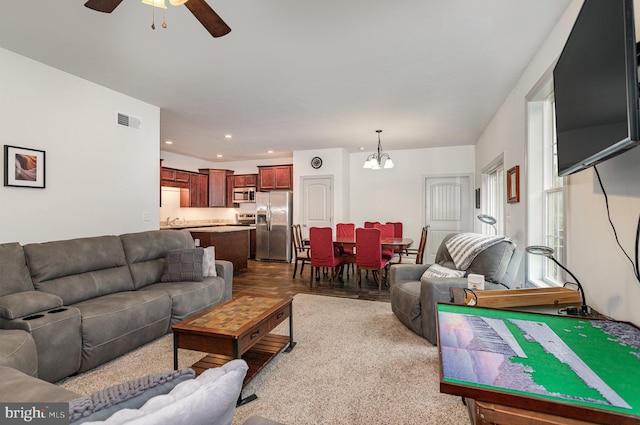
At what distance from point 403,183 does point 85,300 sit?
603cm

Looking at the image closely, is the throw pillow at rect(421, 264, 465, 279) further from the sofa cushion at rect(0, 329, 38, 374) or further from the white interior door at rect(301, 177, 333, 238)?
the white interior door at rect(301, 177, 333, 238)

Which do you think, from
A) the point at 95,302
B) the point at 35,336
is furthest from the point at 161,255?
the point at 35,336

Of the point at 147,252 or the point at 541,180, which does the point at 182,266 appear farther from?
the point at 541,180

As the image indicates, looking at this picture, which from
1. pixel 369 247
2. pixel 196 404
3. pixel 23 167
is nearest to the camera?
pixel 196 404

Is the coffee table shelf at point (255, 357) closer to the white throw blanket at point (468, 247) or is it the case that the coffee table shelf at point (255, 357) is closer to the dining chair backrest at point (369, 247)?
the white throw blanket at point (468, 247)

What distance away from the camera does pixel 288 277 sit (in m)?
5.55

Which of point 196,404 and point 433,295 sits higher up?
point 196,404

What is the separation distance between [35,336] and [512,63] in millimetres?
4365

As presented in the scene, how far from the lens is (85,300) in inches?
103

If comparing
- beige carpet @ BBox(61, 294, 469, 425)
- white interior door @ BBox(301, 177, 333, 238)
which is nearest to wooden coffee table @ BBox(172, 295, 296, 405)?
beige carpet @ BBox(61, 294, 469, 425)

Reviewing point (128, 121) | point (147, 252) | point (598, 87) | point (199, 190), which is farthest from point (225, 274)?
point (199, 190)

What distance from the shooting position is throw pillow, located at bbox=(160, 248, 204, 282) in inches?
131

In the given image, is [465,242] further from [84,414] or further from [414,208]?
[414,208]

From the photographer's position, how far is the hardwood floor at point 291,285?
447 cm
